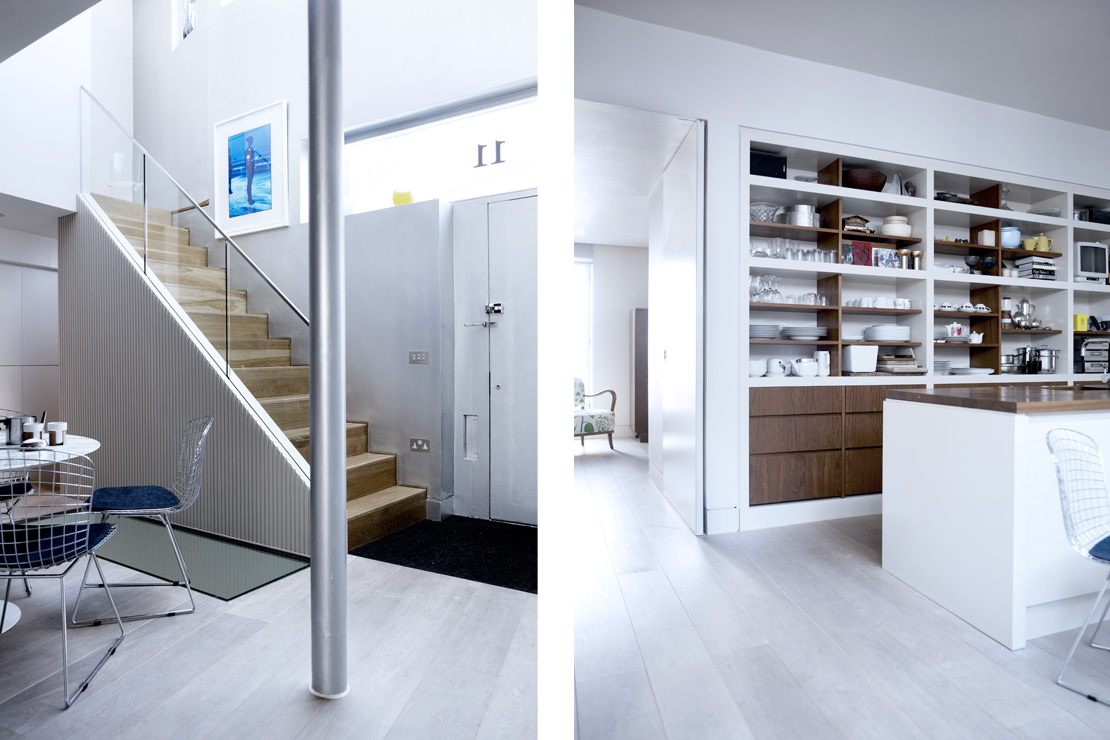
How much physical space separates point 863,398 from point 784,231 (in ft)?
4.44

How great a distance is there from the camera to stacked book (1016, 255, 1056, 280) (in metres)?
3.96

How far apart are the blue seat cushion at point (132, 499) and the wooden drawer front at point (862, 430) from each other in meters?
4.09

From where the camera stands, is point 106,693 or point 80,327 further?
point 80,327

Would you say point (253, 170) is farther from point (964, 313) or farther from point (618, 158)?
point (964, 313)

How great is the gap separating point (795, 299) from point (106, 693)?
4156mm

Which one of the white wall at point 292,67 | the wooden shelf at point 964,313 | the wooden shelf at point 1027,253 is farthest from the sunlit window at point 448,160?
the wooden shelf at point 1027,253

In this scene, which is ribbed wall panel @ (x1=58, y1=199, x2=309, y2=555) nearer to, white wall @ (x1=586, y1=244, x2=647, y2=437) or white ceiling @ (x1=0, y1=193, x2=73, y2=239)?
white ceiling @ (x1=0, y1=193, x2=73, y2=239)

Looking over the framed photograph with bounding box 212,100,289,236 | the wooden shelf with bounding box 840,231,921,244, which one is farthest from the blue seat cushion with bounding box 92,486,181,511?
the wooden shelf with bounding box 840,231,921,244

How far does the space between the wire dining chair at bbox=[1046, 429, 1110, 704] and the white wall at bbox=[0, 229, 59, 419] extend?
21.9 ft

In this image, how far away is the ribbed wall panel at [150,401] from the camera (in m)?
2.92

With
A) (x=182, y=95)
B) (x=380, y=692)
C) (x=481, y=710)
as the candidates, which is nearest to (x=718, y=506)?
(x=481, y=710)

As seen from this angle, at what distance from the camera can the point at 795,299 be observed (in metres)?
3.47

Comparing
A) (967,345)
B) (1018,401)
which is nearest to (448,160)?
(1018,401)

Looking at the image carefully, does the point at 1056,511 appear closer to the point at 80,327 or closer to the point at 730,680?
the point at 730,680
